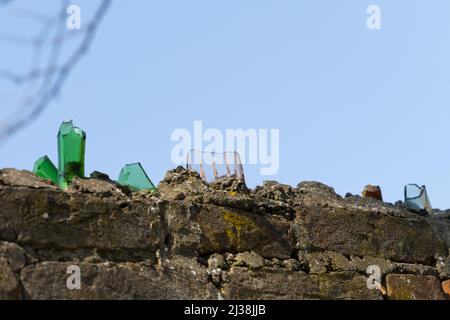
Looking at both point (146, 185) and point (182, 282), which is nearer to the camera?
point (182, 282)

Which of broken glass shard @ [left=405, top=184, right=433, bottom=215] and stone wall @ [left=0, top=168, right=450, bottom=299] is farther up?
broken glass shard @ [left=405, top=184, right=433, bottom=215]

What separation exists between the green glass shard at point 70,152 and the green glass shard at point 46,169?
0.03m

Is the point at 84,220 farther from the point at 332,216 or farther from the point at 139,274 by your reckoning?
the point at 332,216

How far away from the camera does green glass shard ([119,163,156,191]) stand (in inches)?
184

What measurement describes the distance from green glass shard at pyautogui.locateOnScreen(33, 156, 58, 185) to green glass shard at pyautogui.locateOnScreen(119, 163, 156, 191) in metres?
0.32

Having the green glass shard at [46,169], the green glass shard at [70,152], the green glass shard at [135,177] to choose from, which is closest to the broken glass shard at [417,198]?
the green glass shard at [135,177]

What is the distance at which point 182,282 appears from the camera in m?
4.23

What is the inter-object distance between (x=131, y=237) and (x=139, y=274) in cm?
17

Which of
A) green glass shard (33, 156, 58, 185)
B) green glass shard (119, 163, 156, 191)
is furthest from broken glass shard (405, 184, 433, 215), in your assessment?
green glass shard (33, 156, 58, 185)

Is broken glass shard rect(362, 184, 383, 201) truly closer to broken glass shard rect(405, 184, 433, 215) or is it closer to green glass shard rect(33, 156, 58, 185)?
broken glass shard rect(405, 184, 433, 215)

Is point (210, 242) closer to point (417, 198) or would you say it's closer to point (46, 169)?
point (46, 169)

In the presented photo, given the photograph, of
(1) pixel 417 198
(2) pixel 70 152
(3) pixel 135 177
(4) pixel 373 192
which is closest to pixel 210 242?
(3) pixel 135 177
